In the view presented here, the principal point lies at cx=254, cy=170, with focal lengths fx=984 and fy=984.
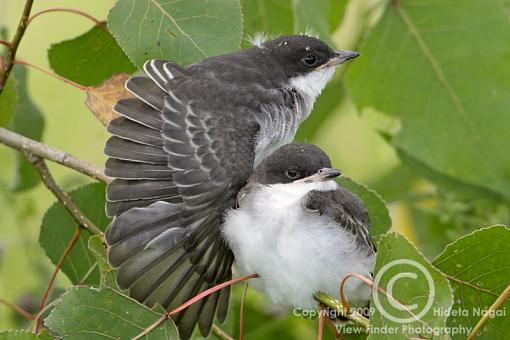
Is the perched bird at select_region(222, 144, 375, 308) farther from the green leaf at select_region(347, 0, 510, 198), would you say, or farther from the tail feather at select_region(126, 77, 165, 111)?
the green leaf at select_region(347, 0, 510, 198)

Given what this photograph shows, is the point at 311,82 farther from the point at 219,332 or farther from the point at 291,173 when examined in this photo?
the point at 219,332

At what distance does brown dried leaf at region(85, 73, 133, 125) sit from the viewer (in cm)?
325

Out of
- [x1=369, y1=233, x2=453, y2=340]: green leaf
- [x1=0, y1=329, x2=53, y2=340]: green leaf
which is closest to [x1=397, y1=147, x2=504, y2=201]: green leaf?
[x1=369, y1=233, x2=453, y2=340]: green leaf

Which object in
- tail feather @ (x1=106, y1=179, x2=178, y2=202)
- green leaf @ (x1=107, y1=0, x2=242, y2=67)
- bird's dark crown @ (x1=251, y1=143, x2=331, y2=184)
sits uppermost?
green leaf @ (x1=107, y1=0, x2=242, y2=67)

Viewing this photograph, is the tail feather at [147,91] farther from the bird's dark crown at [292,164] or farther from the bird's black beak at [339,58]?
the bird's black beak at [339,58]

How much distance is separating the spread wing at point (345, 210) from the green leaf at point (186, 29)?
22.2 inches

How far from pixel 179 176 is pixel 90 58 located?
0.93 m

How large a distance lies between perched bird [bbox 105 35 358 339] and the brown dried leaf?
177 mm

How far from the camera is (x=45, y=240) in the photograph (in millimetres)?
3340

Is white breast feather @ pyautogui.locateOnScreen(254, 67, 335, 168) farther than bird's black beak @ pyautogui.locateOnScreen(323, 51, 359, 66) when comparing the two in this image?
No

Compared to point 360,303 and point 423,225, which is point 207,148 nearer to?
point 360,303

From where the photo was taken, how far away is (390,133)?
4.20 m

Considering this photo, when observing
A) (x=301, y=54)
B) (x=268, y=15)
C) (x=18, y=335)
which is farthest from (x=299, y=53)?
(x=18, y=335)

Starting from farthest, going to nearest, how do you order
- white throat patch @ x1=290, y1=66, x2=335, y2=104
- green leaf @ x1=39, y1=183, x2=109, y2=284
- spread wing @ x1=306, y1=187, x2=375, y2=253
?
1. white throat patch @ x1=290, y1=66, x2=335, y2=104
2. green leaf @ x1=39, y1=183, x2=109, y2=284
3. spread wing @ x1=306, y1=187, x2=375, y2=253
